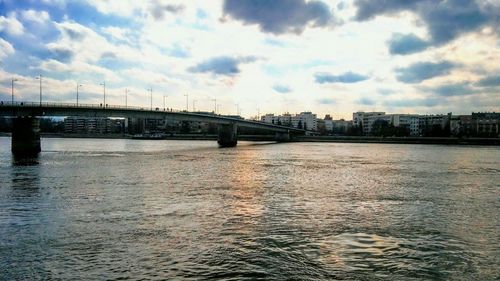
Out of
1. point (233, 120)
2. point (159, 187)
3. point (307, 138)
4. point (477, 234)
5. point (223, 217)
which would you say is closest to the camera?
point (477, 234)

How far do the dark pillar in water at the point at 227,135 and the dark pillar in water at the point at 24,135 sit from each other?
63752 millimetres

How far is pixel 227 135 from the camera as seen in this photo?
139750mm

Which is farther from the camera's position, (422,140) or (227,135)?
(422,140)

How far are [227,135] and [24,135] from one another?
220 ft

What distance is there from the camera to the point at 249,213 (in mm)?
23234

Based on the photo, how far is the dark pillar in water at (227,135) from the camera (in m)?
138

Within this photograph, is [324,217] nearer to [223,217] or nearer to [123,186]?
[223,217]

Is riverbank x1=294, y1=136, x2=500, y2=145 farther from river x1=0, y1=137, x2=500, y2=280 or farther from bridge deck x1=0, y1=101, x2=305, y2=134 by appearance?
river x1=0, y1=137, x2=500, y2=280

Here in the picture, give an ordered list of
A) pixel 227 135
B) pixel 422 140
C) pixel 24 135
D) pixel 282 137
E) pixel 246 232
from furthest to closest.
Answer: pixel 282 137 < pixel 422 140 < pixel 227 135 < pixel 24 135 < pixel 246 232

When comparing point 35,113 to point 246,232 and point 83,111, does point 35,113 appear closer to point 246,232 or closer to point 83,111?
point 83,111

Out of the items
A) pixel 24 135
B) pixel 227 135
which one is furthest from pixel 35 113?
pixel 227 135

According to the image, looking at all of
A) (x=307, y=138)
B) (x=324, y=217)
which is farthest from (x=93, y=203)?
(x=307, y=138)

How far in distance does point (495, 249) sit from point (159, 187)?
928 inches

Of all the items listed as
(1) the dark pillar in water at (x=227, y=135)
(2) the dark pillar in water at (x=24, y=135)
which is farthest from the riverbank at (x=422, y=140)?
(2) the dark pillar in water at (x=24, y=135)
